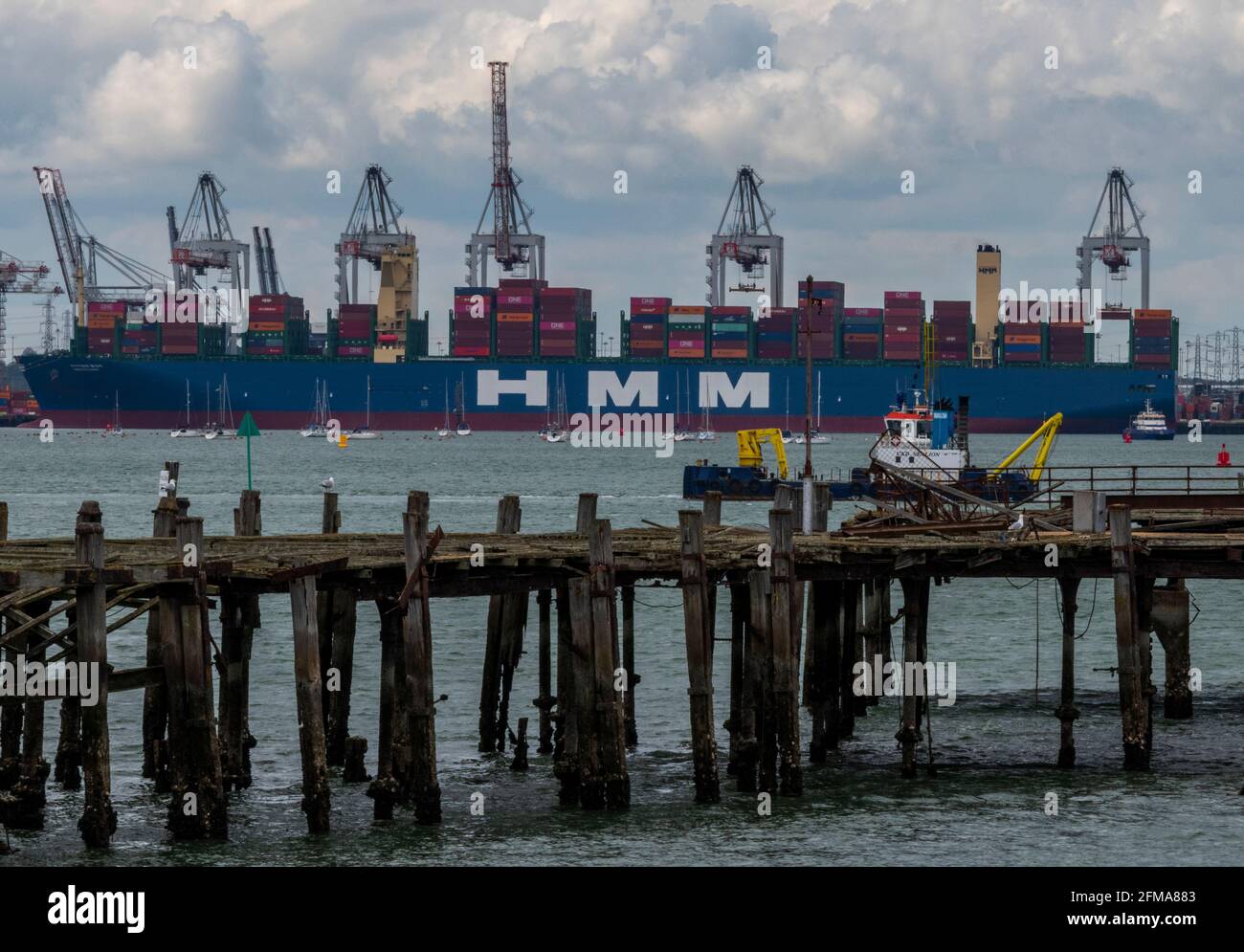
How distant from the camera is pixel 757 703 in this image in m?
24.7

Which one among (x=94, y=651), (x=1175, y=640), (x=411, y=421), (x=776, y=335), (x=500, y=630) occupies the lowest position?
(x=1175, y=640)

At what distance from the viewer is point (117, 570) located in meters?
19.6

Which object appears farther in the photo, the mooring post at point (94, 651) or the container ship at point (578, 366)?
the container ship at point (578, 366)

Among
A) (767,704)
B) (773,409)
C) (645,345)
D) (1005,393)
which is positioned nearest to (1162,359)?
(1005,393)

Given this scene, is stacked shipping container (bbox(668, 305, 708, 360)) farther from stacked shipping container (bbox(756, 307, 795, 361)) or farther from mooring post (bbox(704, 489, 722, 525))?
mooring post (bbox(704, 489, 722, 525))

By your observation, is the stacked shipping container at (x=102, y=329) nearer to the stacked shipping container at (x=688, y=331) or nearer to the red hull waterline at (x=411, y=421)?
the red hull waterline at (x=411, y=421)

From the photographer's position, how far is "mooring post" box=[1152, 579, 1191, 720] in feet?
102

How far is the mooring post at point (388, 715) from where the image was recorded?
22.7 m

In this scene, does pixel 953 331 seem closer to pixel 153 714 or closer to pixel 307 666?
pixel 153 714

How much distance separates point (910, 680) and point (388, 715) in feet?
23.8

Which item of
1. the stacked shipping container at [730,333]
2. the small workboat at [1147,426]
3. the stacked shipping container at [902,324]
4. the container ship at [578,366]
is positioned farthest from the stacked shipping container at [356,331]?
the small workboat at [1147,426]

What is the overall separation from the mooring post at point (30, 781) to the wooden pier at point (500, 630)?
0.04 metres

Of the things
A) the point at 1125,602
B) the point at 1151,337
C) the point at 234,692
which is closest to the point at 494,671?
the point at 234,692

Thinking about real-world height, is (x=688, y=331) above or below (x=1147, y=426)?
above
